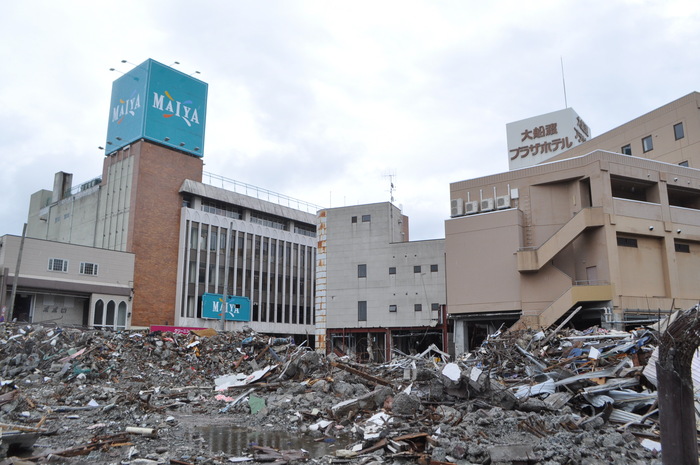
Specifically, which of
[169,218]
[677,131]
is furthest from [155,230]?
[677,131]

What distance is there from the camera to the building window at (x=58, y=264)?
1500 inches

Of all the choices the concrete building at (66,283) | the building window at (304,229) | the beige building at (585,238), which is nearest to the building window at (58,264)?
the concrete building at (66,283)

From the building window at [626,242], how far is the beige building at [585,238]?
62 millimetres

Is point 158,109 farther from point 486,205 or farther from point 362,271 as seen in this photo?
Result: point 486,205

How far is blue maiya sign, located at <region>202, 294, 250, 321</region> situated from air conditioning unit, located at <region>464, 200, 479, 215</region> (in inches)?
931

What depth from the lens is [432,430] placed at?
1109cm

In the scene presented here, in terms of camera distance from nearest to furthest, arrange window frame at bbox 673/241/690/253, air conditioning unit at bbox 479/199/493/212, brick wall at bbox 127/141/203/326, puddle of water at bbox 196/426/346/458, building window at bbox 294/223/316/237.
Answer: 1. puddle of water at bbox 196/426/346/458
2. window frame at bbox 673/241/690/253
3. air conditioning unit at bbox 479/199/493/212
4. brick wall at bbox 127/141/203/326
5. building window at bbox 294/223/316/237

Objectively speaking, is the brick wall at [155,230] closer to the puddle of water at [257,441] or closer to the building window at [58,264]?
the building window at [58,264]

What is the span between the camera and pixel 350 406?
1338cm

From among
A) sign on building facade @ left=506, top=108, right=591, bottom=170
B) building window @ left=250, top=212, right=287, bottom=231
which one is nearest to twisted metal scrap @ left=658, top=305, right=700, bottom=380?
sign on building facade @ left=506, top=108, right=591, bottom=170

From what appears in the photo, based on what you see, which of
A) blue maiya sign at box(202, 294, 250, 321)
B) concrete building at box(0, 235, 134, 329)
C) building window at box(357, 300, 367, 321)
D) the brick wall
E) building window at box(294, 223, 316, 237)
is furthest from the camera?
building window at box(294, 223, 316, 237)

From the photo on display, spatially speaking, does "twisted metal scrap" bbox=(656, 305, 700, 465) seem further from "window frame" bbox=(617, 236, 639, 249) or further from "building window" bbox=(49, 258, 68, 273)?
"building window" bbox=(49, 258, 68, 273)

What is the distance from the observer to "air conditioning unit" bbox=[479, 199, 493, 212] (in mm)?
36562

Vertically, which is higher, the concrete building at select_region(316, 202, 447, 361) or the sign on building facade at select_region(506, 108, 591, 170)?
the sign on building facade at select_region(506, 108, 591, 170)
